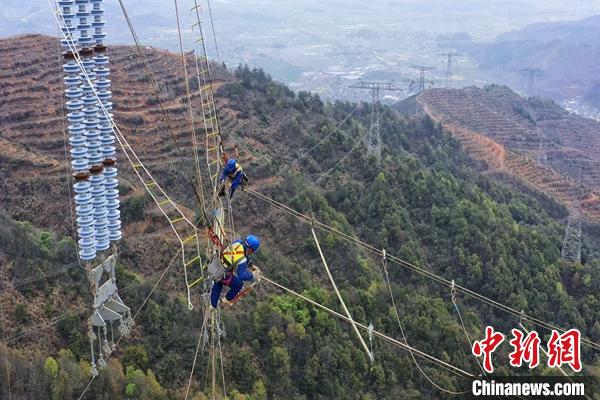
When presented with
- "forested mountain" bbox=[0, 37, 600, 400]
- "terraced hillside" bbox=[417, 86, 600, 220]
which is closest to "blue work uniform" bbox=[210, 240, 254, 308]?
"forested mountain" bbox=[0, 37, 600, 400]

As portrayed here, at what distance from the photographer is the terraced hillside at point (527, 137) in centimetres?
7231

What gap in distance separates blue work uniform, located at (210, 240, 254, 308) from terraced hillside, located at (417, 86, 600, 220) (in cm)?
6353

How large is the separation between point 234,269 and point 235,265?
0.17 m

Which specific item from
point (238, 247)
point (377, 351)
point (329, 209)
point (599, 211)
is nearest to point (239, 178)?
point (238, 247)

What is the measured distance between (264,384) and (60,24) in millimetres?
15217

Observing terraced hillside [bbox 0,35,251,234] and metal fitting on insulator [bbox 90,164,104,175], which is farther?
terraced hillside [bbox 0,35,251,234]

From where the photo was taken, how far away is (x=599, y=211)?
66375 millimetres

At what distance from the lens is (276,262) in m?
30.0

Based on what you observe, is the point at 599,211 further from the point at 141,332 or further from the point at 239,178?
the point at 239,178

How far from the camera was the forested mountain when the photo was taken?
862 inches

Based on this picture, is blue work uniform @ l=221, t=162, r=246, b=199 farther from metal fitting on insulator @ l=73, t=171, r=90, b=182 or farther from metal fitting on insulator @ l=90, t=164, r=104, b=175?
metal fitting on insulator @ l=90, t=164, r=104, b=175

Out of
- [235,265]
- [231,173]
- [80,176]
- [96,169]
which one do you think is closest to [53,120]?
[96,169]

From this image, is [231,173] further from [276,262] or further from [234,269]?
[276,262]

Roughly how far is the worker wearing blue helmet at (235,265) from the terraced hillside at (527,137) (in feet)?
209
